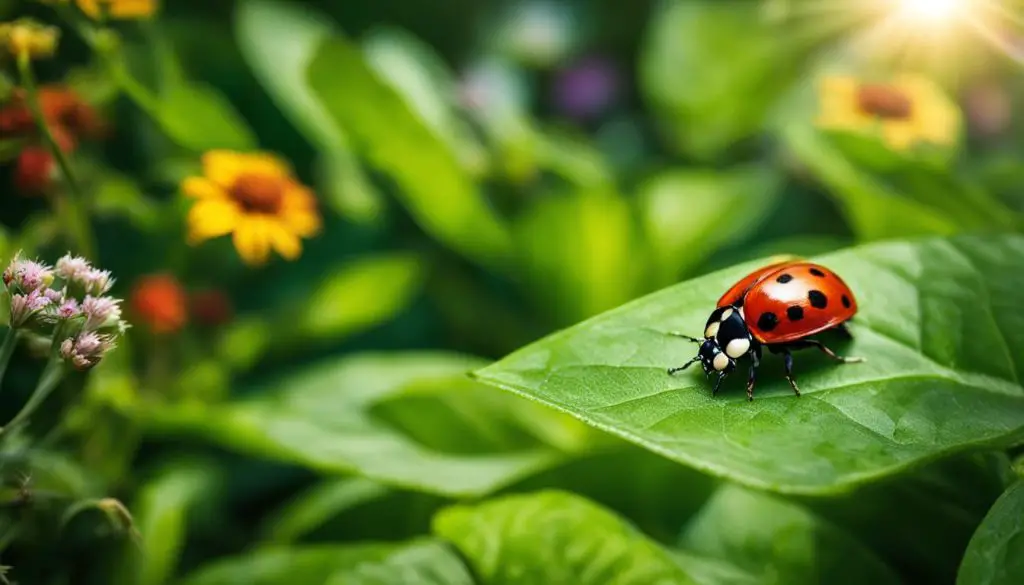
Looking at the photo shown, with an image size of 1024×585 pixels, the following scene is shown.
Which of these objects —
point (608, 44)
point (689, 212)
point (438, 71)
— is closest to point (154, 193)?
point (438, 71)

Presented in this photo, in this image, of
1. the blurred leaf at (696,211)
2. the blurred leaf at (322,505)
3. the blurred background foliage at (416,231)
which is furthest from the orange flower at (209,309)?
the blurred leaf at (696,211)

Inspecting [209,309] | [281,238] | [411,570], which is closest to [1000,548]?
[411,570]

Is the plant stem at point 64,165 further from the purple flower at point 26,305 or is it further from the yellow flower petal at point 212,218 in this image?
the purple flower at point 26,305

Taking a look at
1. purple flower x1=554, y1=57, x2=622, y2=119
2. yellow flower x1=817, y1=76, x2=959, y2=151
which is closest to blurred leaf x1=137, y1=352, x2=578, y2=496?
yellow flower x1=817, y1=76, x2=959, y2=151

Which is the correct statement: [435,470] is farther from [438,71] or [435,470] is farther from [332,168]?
[438,71]

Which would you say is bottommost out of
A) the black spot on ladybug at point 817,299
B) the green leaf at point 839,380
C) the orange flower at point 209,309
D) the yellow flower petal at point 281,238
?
the orange flower at point 209,309
